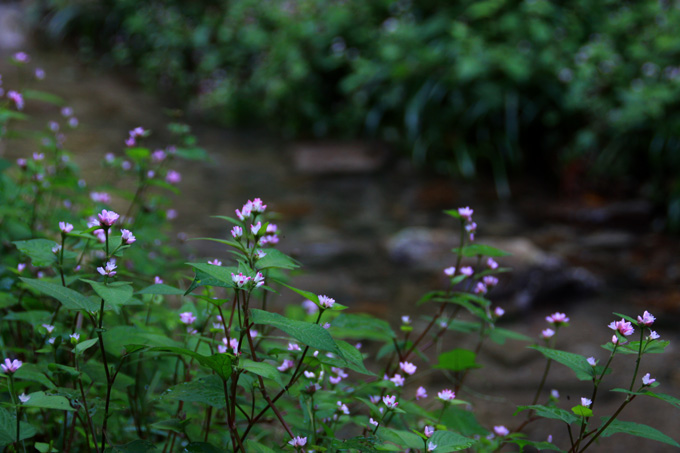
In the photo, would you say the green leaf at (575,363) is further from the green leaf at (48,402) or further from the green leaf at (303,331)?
the green leaf at (48,402)

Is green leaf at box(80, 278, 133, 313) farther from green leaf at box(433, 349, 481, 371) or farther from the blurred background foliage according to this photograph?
the blurred background foliage

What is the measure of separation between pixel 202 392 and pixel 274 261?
214 mm

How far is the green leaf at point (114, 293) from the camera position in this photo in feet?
2.61

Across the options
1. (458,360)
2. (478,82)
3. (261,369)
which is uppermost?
(478,82)

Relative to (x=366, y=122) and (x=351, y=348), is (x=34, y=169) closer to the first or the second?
(x=351, y=348)

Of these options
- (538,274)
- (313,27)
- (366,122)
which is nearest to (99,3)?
(313,27)

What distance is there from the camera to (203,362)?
2.81ft

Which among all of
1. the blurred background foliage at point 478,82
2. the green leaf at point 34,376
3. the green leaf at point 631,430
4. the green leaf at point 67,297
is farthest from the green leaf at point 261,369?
the blurred background foliage at point 478,82

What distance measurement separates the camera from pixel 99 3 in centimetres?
781

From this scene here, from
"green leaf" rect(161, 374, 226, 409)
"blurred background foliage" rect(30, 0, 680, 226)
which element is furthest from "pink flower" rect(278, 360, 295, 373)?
"blurred background foliage" rect(30, 0, 680, 226)

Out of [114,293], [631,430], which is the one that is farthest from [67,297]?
[631,430]

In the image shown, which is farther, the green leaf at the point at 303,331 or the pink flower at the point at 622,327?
the pink flower at the point at 622,327

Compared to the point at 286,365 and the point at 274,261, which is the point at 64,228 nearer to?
the point at 274,261

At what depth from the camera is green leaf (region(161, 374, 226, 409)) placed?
2.91 ft
